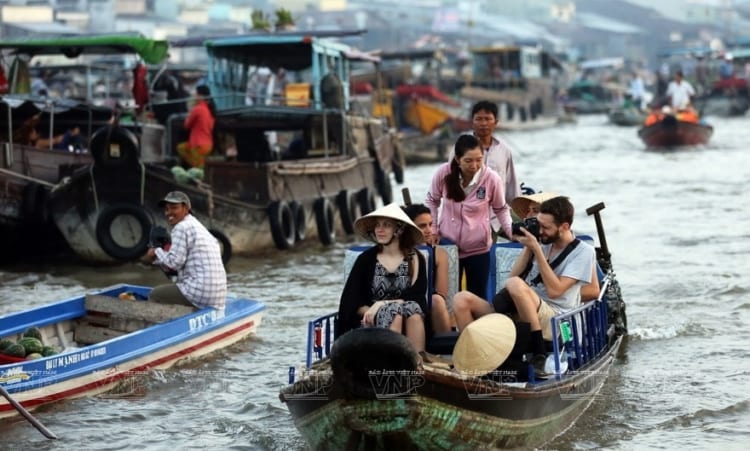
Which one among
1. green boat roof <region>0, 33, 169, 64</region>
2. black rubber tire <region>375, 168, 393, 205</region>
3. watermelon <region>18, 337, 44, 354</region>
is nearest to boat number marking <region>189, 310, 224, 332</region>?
watermelon <region>18, 337, 44, 354</region>

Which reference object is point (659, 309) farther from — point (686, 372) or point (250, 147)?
point (250, 147)

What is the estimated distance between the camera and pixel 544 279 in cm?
750

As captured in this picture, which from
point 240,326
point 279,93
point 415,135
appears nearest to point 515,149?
point 415,135

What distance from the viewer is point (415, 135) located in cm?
3222

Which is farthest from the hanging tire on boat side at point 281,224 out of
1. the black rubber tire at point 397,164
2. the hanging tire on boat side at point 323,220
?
the black rubber tire at point 397,164

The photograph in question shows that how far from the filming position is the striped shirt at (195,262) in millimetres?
9609

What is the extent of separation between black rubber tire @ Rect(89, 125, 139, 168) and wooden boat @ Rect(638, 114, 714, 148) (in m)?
18.9

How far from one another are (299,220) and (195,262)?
21.8 ft

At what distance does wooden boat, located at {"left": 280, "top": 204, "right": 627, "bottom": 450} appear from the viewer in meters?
6.25

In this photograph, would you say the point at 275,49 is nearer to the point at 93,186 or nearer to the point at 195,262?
the point at 93,186

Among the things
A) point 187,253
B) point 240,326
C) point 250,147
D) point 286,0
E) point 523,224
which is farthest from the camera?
point 286,0

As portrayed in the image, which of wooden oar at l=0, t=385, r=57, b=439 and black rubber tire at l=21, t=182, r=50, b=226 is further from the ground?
black rubber tire at l=21, t=182, r=50, b=226

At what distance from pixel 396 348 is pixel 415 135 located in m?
26.2

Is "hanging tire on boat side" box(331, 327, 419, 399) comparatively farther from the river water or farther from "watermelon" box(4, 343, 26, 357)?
"watermelon" box(4, 343, 26, 357)
